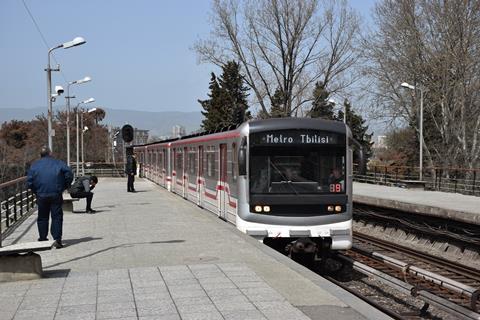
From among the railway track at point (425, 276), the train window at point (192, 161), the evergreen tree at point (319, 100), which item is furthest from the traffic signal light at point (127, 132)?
the railway track at point (425, 276)

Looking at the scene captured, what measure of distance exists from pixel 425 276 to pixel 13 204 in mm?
9643

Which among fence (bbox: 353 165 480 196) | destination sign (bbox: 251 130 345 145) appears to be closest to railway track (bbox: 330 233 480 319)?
destination sign (bbox: 251 130 345 145)

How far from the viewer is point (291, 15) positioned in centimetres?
4512

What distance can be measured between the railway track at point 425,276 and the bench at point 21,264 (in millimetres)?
4676

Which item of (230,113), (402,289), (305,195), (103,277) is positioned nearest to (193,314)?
(103,277)

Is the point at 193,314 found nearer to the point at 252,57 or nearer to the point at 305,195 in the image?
the point at 305,195

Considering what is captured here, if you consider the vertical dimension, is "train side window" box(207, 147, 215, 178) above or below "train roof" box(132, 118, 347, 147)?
below

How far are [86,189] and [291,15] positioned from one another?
31409mm

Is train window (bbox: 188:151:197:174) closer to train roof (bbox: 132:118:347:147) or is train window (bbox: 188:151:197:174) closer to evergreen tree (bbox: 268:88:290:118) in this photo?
train roof (bbox: 132:118:347:147)

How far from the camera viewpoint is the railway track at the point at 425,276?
335 inches

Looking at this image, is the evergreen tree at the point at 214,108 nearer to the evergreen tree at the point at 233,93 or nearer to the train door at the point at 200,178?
the evergreen tree at the point at 233,93

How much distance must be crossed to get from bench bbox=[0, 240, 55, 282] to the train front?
4.55 metres

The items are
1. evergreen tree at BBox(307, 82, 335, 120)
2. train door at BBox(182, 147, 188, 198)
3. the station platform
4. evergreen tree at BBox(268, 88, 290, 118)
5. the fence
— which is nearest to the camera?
the station platform

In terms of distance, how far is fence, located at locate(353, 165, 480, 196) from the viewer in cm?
2683
